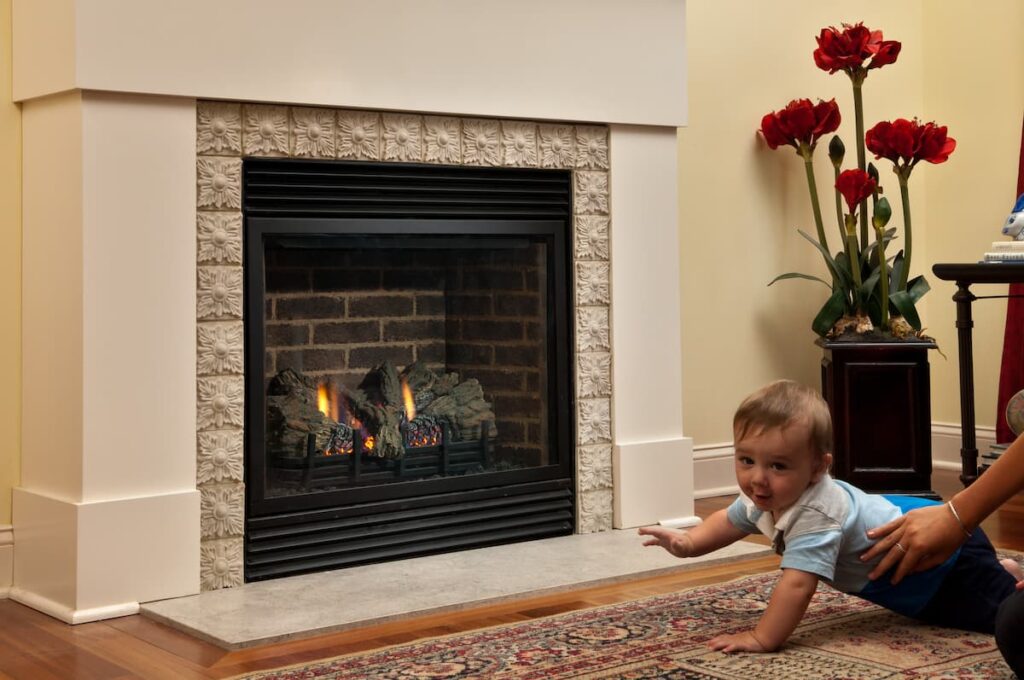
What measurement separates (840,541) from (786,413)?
9.6 inches

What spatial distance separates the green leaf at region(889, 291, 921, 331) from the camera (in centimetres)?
385

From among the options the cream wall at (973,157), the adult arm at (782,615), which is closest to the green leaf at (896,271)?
the cream wall at (973,157)

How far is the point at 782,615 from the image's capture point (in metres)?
2.13

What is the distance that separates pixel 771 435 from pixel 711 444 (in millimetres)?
1986

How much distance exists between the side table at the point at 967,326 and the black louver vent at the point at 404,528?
1166 mm

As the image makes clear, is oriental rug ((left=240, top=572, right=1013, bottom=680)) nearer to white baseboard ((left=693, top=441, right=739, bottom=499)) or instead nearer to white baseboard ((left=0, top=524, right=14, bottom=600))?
A: white baseboard ((left=0, top=524, right=14, bottom=600))

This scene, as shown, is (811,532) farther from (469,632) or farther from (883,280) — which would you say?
(883,280)

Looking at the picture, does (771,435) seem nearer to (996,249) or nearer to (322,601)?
(322,601)

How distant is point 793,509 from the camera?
2.16 m

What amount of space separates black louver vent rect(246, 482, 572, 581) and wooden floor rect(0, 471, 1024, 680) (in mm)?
371

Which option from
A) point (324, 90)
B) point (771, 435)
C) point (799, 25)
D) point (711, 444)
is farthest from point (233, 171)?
point (799, 25)

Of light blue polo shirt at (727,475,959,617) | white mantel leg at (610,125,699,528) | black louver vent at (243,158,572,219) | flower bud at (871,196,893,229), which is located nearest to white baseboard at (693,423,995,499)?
white mantel leg at (610,125,699,528)

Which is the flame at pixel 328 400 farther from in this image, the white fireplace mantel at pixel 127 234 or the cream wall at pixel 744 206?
the cream wall at pixel 744 206

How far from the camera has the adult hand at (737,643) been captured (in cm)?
215
